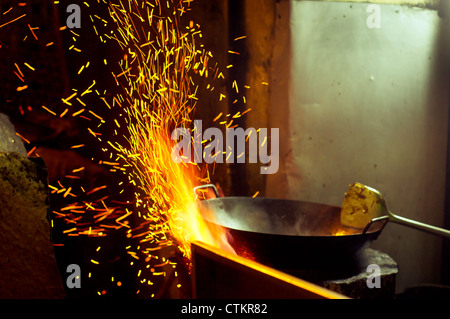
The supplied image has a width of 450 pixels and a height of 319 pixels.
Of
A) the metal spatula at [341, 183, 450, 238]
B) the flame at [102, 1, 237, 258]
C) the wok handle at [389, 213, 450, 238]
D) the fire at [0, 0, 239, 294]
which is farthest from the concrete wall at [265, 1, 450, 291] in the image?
the wok handle at [389, 213, 450, 238]

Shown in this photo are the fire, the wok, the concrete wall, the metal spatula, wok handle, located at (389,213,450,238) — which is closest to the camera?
the wok

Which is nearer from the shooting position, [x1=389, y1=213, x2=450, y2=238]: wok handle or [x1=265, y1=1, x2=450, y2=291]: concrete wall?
[x1=389, y1=213, x2=450, y2=238]: wok handle

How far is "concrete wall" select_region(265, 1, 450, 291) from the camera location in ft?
12.1

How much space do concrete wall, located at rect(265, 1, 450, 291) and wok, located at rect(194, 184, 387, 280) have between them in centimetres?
79

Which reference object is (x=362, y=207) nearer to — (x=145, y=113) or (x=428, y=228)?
(x=428, y=228)

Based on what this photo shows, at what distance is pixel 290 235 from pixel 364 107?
2.35 m

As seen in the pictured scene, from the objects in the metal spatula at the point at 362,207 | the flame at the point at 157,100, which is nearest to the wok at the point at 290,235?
the metal spatula at the point at 362,207

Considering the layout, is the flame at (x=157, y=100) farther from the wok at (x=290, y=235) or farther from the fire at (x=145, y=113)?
the wok at (x=290, y=235)

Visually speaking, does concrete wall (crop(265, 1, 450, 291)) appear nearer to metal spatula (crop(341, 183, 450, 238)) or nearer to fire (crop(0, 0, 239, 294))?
fire (crop(0, 0, 239, 294))

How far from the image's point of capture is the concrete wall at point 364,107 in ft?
12.1

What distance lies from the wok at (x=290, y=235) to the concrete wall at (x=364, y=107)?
79 cm

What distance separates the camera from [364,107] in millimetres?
3885

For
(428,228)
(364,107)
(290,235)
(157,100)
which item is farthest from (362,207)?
(157,100)

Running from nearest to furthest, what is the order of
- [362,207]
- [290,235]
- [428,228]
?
[290,235], [428,228], [362,207]
